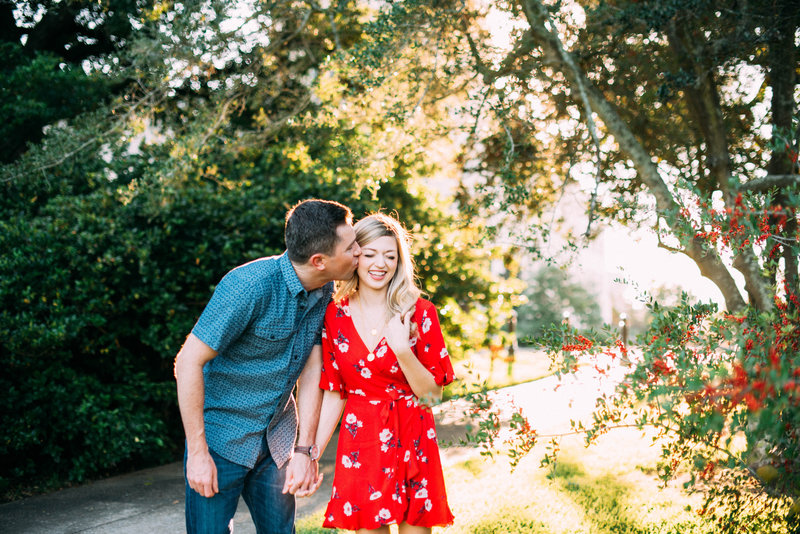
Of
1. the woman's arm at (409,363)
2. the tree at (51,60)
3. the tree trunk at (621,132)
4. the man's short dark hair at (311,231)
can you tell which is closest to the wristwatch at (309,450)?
the woman's arm at (409,363)

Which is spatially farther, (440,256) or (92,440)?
(440,256)

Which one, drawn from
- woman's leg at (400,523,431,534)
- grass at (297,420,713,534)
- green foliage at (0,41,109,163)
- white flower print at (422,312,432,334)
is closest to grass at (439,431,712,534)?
grass at (297,420,713,534)

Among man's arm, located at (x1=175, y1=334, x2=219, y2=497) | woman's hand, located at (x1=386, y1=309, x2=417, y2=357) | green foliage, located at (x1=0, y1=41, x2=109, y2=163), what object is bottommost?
man's arm, located at (x1=175, y1=334, x2=219, y2=497)

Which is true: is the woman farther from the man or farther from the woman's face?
the man

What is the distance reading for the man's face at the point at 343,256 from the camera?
2.96 meters

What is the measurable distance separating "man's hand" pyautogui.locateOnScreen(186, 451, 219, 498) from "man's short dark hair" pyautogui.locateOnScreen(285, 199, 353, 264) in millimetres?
949

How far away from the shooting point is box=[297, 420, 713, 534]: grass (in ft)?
15.2

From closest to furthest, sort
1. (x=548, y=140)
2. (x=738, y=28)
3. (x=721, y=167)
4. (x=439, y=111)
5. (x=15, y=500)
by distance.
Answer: (x=738, y=28) → (x=721, y=167) → (x=15, y=500) → (x=548, y=140) → (x=439, y=111)

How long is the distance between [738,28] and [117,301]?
587 cm

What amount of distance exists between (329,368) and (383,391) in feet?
1.01

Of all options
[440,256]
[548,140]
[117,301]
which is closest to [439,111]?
[548,140]

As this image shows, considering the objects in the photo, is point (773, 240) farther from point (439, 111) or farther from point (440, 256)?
point (440, 256)

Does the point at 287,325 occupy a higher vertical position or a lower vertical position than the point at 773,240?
lower

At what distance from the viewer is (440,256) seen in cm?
955
